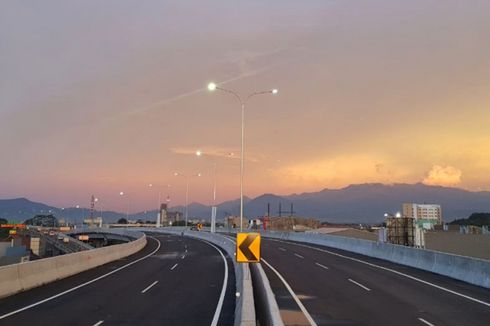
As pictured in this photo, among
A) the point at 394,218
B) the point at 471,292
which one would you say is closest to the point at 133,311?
the point at 471,292

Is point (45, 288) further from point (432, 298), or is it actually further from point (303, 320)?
point (432, 298)

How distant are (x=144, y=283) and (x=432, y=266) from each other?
15.1 meters

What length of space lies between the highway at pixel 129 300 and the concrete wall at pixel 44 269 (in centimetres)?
40

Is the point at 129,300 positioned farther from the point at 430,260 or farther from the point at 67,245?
the point at 67,245

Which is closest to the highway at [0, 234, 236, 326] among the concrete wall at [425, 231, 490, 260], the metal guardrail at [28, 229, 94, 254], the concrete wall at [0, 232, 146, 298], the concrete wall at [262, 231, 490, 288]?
the concrete wall at [0, 232, 146, 298]

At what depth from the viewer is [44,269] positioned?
20.7 meters

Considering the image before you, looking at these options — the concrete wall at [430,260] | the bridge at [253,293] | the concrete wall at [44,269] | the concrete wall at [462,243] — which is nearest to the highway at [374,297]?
the bridge at [253,293]

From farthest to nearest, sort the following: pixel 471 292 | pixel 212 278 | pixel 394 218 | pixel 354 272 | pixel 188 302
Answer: pixel 394 218 < pixel 354 272 < pixel 212 278 < pixel 471 292 < pixel 188 302

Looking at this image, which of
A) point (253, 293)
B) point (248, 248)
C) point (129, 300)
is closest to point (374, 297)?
point (253, 293)

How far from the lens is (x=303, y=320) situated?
12258mm

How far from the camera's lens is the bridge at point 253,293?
42.3ft

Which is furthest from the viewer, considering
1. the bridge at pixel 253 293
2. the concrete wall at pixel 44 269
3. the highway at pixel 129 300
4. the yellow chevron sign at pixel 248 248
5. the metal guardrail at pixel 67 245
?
the metal guardrail at pixel 67 245

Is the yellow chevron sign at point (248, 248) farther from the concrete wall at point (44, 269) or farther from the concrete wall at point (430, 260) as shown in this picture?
the concrete wall at point (430, 260)

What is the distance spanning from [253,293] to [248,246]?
1452 millimetres
